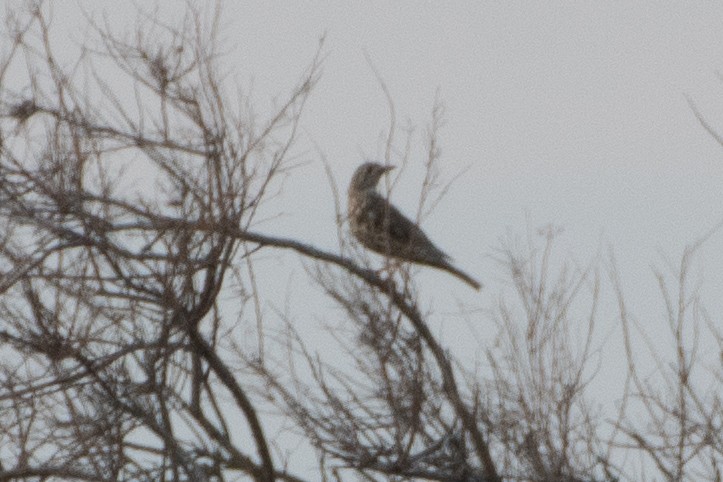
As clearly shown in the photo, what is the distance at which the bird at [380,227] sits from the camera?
351 inches

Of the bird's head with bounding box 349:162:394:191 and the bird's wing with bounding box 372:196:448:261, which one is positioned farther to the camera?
the bird's head with bounding box 349:162:394:191

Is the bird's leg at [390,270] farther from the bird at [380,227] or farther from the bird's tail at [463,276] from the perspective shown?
the bird's tail at [463,276]

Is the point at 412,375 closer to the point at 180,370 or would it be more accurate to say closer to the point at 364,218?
the point at 180,370

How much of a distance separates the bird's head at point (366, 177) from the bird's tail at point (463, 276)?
3.21 ft

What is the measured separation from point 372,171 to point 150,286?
4.73 metres

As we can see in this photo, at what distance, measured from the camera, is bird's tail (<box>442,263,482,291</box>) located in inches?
426

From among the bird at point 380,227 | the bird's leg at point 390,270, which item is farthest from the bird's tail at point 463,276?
the bird's leg at point 390,270

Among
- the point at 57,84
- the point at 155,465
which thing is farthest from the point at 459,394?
the point at 57,84

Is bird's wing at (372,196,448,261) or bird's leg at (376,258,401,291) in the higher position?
bird's wing at (372,196,448,261)

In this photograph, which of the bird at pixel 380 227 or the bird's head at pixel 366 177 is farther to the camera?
the bird's head at pixel 366 177

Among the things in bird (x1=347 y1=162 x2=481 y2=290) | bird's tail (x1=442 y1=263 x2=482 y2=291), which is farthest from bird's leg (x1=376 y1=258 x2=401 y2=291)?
bird's tail (x1=442 y1=263 x2=482 y2=291)

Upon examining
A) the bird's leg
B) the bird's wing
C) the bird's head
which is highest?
the bird's head

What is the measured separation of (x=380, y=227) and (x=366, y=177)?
1.30 metres

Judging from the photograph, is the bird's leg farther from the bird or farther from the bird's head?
the bird's head
